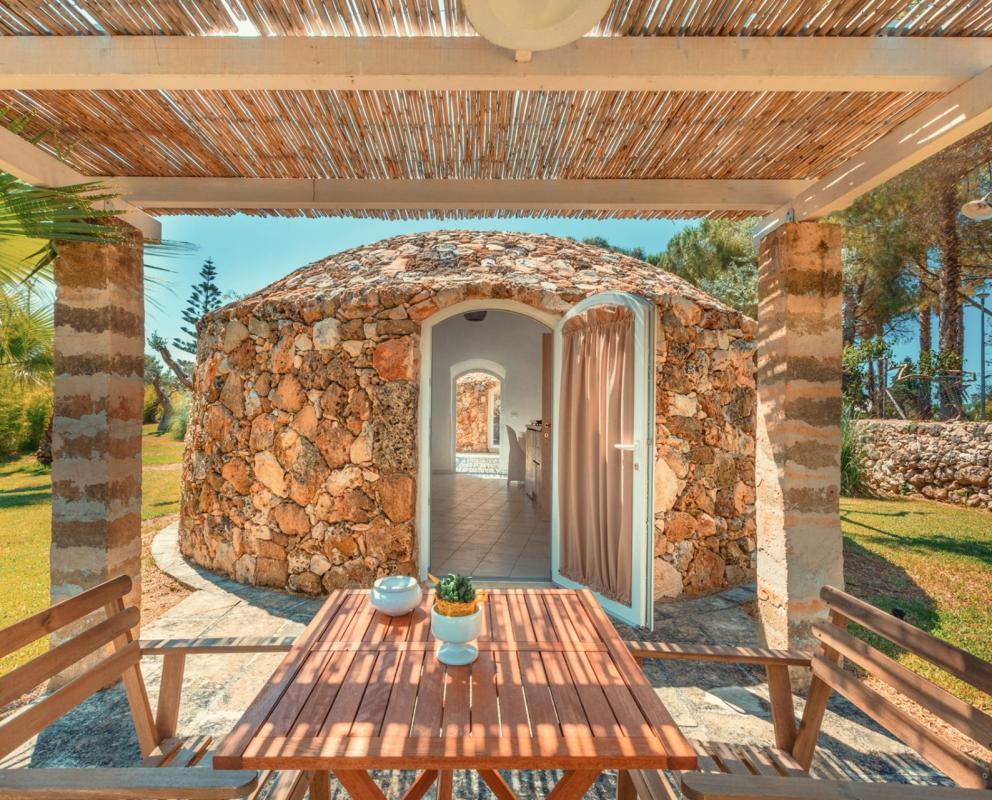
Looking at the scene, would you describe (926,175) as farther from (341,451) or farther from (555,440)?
(341,451)

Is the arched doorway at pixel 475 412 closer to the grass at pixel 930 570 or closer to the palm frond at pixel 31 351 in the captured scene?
the palm frond at pixel 31 351

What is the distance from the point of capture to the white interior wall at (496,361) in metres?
9.79

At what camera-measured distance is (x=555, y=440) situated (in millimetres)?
4293

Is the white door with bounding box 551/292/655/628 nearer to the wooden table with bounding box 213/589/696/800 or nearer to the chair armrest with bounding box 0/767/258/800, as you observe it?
the wooden table with bounding box 213/589/696/800

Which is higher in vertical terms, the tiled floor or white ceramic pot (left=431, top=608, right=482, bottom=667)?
white ceramic pot (left=431, top=608, right=482, bottom=667)

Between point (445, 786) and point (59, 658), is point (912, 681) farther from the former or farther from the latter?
point (59, 658)

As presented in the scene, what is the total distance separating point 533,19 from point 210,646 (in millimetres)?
2166

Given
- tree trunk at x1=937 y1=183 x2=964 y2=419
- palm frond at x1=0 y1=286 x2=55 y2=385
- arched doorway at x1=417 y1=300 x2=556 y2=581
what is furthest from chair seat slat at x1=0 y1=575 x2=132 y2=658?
tree trunk at x1=937 y1=183 x2=964 y2=419

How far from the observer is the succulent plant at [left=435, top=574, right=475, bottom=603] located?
1.63 metres

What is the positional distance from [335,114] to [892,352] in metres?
12.5

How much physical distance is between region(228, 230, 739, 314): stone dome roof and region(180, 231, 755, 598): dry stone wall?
3cm

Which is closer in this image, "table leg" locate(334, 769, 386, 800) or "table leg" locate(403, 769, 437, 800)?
"table leg" locate(334, 769, 386, 800)

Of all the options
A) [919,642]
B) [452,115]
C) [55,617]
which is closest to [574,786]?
[919,642]

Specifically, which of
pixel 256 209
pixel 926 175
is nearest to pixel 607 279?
pixel 256 209
